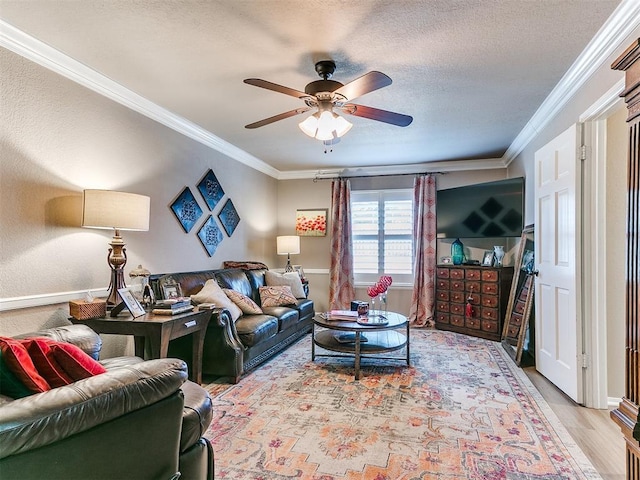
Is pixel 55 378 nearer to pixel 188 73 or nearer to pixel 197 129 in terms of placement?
pixel 188 73

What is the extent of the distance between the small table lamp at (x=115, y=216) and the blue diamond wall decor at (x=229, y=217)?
192 cm

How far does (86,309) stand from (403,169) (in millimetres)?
4764

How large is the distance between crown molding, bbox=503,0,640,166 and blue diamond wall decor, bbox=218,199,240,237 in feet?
11.8

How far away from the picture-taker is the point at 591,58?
249 centimetres

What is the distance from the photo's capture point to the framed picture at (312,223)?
20.8ft

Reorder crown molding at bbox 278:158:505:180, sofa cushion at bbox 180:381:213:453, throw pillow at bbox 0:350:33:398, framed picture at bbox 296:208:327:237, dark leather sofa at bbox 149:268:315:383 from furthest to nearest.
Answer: framed picture at bbox 296:208:327:237, crown molding at bbox 278:158:505:180, dark leather sofa at bbox 149:268:315:383, sofa cushion at bbox 180:381:213:453, throw pillow at bbox 0:350:33:398

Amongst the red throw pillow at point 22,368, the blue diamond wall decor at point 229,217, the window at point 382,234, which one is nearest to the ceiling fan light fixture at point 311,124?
the red throw pillow at point 22,368

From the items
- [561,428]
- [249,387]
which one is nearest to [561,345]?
[561,428]

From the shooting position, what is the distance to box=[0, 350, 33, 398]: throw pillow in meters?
1.25

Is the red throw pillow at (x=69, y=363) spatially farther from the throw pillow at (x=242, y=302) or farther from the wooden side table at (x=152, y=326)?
the throw pillow at (x=242, y=302)

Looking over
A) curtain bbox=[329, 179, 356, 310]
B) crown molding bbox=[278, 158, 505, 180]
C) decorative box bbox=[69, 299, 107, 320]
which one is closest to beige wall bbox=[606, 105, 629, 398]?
crown molding bbox=[278, 158, 505, 180]

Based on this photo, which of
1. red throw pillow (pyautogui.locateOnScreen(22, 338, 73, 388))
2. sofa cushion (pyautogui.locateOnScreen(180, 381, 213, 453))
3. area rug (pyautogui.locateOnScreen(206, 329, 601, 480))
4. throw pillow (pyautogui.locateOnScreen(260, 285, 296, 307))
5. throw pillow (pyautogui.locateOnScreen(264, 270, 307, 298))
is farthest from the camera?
throw pillow (pyautogui.locateOnScreen(264, 270, 307, 298))

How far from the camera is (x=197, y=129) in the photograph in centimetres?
409

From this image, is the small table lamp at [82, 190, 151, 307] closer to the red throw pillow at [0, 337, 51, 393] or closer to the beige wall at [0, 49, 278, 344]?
the beige wall at [0, 49, 278, 344]
